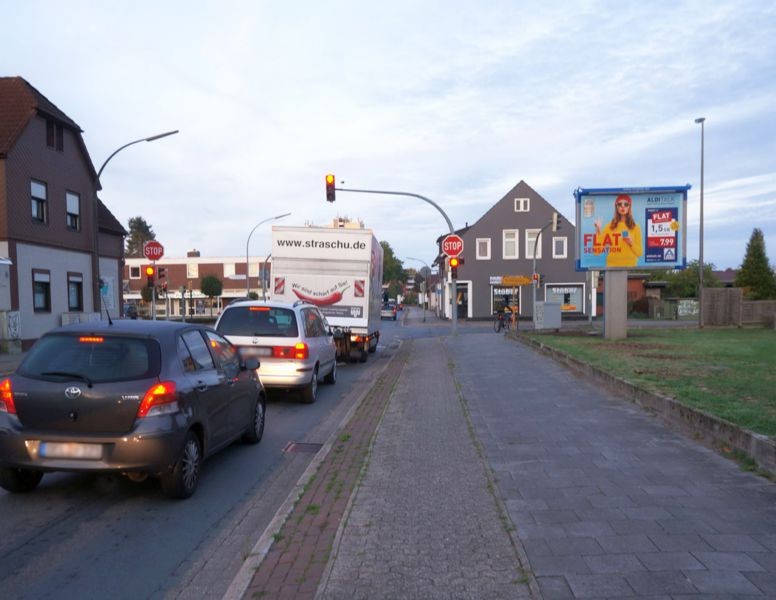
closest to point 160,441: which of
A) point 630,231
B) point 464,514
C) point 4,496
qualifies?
point 4,496

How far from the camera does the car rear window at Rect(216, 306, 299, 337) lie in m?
11.4

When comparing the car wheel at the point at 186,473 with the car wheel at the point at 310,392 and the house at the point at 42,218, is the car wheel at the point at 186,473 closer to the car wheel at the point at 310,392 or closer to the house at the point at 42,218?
the car wheel at the point at 310,392

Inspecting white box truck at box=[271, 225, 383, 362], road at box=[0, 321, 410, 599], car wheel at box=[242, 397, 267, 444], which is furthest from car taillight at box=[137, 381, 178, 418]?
white box truck at box=[271, 225, 383, 362]

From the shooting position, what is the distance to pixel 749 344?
19922 millimetres

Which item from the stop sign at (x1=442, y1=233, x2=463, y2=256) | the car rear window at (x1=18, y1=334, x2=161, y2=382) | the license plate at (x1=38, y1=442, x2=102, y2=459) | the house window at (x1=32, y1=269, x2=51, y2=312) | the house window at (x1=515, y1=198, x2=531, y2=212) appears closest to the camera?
the license plate at (x1=38, y1=442, x2=102, y2=459)

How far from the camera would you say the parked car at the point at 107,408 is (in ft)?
17.9

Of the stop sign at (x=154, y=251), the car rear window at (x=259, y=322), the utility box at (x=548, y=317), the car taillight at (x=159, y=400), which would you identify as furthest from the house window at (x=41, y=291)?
the car taillight at (x=159, y=400)

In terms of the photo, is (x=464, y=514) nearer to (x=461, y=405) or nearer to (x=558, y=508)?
(x=558, y=508)

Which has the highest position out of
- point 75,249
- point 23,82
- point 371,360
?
point 23,82

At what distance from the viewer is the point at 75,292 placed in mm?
27734

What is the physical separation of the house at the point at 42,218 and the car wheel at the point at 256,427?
1505 centimetres

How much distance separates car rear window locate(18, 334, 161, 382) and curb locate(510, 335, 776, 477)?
5348 mm

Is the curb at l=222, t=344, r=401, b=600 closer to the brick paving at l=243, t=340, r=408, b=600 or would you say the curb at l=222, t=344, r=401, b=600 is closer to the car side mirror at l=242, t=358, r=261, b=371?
the brick paving at l=243, t=340, r=408, b=600

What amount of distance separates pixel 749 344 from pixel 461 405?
1352cm
